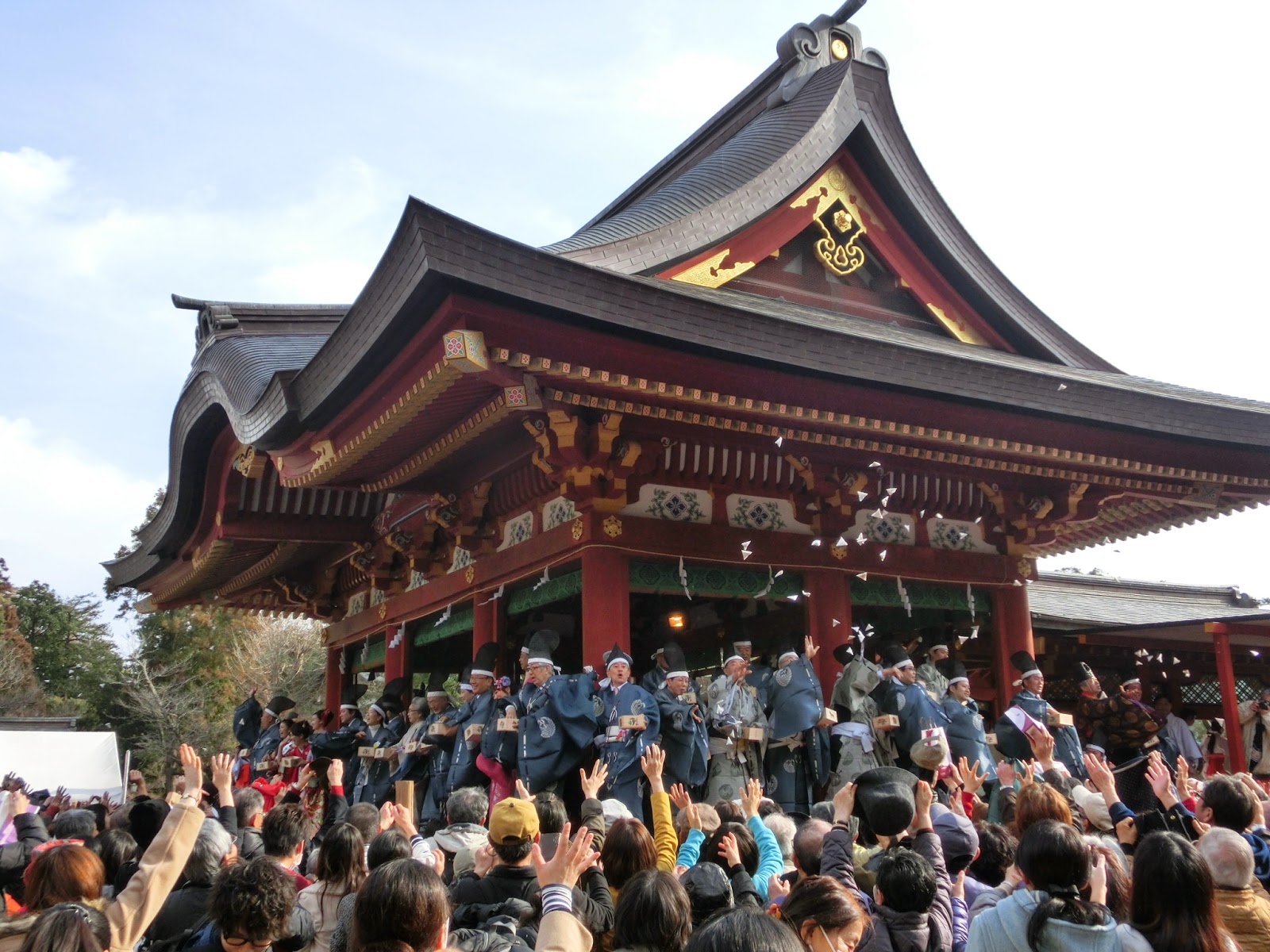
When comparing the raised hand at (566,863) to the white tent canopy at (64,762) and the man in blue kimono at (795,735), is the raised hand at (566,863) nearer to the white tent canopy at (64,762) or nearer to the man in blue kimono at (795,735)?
the man in blue kimono at (795,735)

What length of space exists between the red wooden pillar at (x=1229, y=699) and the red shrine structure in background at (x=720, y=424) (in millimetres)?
1316

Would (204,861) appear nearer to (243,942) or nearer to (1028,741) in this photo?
(243,942)

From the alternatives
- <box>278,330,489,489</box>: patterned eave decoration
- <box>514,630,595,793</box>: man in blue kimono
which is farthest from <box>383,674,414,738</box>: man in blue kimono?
<box>514,630,595,793</box>: man in blue kimono

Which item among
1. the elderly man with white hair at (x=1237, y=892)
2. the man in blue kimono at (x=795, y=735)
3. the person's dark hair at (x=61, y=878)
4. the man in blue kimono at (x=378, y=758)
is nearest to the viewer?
the elderly man with white hair at (x=1237, y=892)

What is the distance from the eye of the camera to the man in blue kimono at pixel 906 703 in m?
8.16

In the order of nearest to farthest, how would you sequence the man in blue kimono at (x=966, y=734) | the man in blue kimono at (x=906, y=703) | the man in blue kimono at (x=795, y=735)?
the man in blue kimono at (x=795, y=735), the man in blue kimono at (x=906, y=703), the man in blue kimono at (x=966, y=734)

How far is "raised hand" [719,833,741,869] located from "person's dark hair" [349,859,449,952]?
1.59 meters

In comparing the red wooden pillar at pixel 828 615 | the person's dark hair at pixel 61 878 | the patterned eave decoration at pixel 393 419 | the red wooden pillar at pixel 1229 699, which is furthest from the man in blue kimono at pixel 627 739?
the red wooden pillar at pixel 1229 699

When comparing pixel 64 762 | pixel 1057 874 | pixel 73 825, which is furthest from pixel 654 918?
pixel 64 762

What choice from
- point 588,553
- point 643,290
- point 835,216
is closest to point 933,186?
point 835,216

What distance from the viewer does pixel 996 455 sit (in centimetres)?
923

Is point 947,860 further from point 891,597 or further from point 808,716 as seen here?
point 891,597

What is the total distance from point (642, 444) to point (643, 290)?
158 centimetres

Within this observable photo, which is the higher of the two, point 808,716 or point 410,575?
point 410,575
